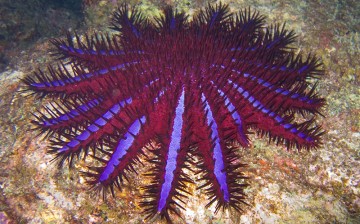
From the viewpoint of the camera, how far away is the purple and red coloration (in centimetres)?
292

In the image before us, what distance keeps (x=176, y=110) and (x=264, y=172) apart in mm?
1304

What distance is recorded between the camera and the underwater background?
10.4ft

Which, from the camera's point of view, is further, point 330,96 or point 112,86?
point 330,96

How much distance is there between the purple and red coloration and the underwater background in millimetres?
195

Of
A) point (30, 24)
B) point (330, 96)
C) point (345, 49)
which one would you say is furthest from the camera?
point (30, 24)

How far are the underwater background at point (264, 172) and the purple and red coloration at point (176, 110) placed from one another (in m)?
0.19

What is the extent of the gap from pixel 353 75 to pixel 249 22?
1.85m

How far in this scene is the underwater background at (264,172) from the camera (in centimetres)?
318

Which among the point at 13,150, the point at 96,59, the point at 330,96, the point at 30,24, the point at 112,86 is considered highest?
the point at 30,24

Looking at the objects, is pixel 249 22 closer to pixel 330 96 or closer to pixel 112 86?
pixel 330 96

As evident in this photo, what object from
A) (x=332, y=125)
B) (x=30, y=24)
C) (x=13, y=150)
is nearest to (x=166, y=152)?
(x=13, y=150)

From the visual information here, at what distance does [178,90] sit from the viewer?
11.1 feet

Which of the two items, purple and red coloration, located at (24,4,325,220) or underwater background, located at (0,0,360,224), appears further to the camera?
underwater background, located at (0,0,360,224)

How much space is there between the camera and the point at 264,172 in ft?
11.5
